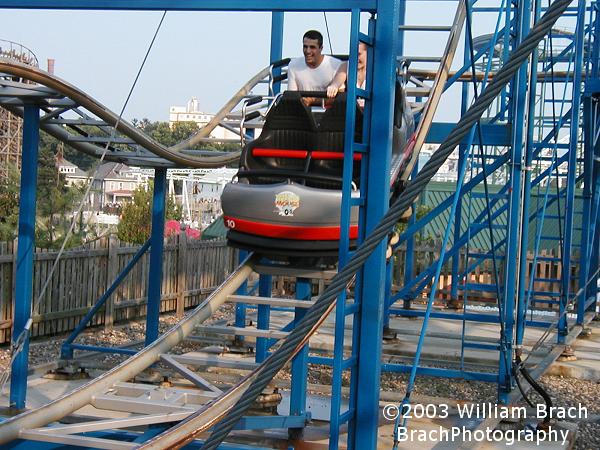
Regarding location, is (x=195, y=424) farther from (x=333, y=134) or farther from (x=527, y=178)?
(x=527, y=178)

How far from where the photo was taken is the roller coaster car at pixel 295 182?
608 centimetres

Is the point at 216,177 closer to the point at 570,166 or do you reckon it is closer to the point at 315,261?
the point at 570,166

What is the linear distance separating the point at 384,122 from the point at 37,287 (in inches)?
324

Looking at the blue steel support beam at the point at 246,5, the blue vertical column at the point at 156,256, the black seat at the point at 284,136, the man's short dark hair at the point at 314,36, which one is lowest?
the blue vertical column at the point at 156,256

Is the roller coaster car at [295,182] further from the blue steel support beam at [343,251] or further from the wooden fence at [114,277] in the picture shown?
the wooden fence at [114,277]

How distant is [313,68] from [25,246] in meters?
2.62

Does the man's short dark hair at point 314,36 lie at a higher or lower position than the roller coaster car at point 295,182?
higher

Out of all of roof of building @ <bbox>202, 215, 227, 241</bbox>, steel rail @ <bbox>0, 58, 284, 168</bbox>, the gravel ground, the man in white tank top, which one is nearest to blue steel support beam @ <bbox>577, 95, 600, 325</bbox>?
the gravel ground

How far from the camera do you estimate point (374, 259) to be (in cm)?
539

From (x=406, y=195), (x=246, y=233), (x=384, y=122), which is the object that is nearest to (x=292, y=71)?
(x=246, y=233)

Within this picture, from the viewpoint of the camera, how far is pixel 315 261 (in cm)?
643

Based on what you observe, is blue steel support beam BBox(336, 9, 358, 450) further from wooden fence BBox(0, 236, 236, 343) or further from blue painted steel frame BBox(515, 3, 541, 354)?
wooden fence BBox(0, 236, 236, 343)

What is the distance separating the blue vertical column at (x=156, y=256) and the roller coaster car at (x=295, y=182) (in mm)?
2664

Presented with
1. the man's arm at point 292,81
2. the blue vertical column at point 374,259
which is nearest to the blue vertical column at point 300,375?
the man's arm at point 292,81
